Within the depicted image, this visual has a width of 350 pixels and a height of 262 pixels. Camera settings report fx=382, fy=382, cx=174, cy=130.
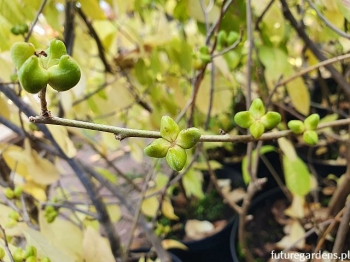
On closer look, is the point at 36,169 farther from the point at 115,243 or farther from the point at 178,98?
the point at 178,98

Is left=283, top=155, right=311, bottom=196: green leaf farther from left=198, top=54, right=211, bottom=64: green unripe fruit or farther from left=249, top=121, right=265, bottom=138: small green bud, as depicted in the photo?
left=249, top=121, right=265, bottom=138: small green bud

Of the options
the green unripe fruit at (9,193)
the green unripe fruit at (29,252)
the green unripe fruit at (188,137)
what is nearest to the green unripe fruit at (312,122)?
the green unripe fruit at (188,137)

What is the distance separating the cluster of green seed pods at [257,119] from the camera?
11.1 inches

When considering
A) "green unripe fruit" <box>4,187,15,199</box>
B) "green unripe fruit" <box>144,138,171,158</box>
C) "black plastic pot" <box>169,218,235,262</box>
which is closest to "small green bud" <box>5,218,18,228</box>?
"green unripe fruit" <box>4,187,15,199</box>

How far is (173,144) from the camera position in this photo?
225 mm

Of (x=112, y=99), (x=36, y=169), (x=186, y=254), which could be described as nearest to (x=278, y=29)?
(x=112, y=99)

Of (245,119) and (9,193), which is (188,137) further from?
(9,193)

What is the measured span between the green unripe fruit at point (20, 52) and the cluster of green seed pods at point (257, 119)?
0.52 ft

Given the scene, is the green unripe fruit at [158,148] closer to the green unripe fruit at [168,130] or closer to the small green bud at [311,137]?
the green unripe fruit at [168,130]

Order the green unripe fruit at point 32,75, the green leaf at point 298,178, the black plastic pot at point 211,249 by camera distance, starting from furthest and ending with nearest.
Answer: the black plastic pot at point 211,249
the green leaf at point 298,178
the green unripe fruit at point 32,75

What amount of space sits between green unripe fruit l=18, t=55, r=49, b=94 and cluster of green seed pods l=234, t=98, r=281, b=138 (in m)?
0.16

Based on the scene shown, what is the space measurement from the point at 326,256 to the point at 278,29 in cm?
37

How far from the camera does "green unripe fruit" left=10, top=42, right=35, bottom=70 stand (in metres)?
0.19

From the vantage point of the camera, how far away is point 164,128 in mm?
222
